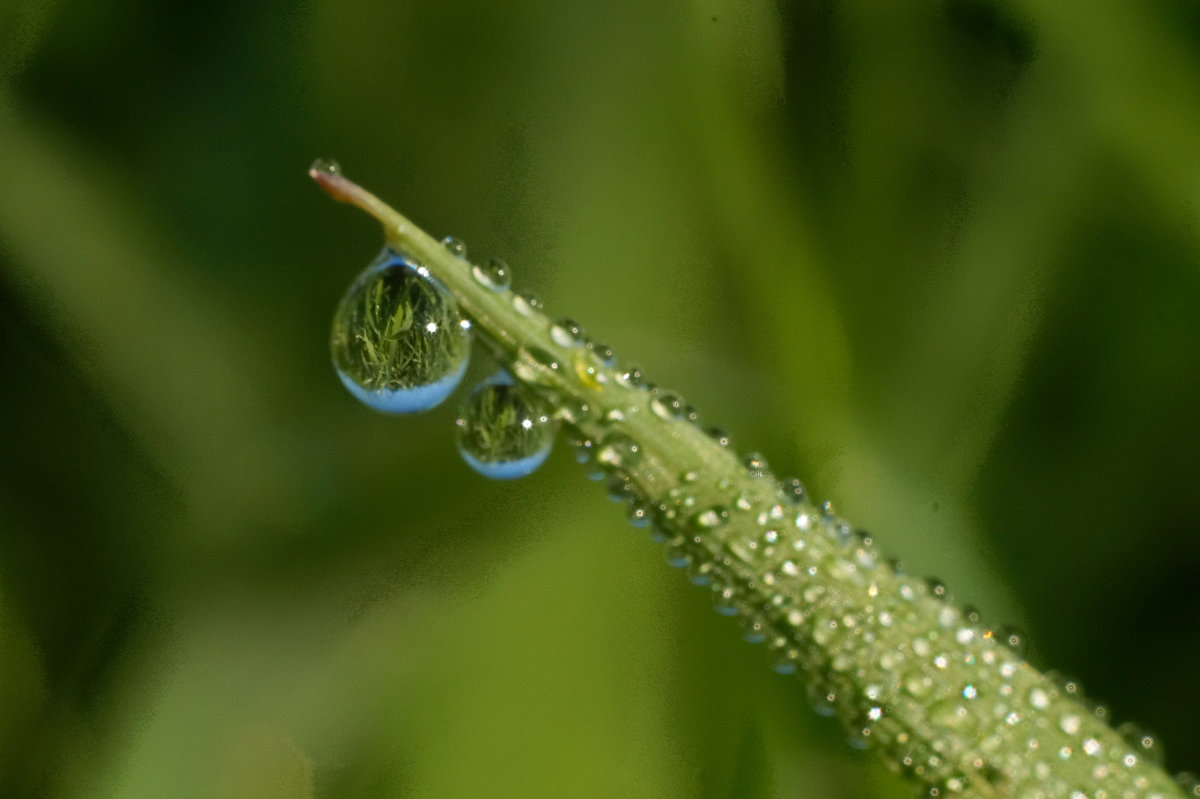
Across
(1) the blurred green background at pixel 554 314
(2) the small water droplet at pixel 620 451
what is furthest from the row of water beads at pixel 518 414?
(1) the blurred green background at pixel 554 314

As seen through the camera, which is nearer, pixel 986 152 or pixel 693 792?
pixel 693 792

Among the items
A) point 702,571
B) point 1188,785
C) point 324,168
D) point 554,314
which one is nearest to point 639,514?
point 702,571

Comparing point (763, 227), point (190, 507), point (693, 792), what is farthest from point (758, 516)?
point (190, 507)

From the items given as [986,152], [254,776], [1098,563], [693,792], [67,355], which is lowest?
[254,776]

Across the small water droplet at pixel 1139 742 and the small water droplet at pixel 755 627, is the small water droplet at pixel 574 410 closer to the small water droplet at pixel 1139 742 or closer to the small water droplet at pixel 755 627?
the small water droplet at pixel 755 627

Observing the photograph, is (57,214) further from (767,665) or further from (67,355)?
(767,665)

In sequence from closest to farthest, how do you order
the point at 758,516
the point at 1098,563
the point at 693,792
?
the point at 758,516 < the point at 693,792 < the point at 1098,563
